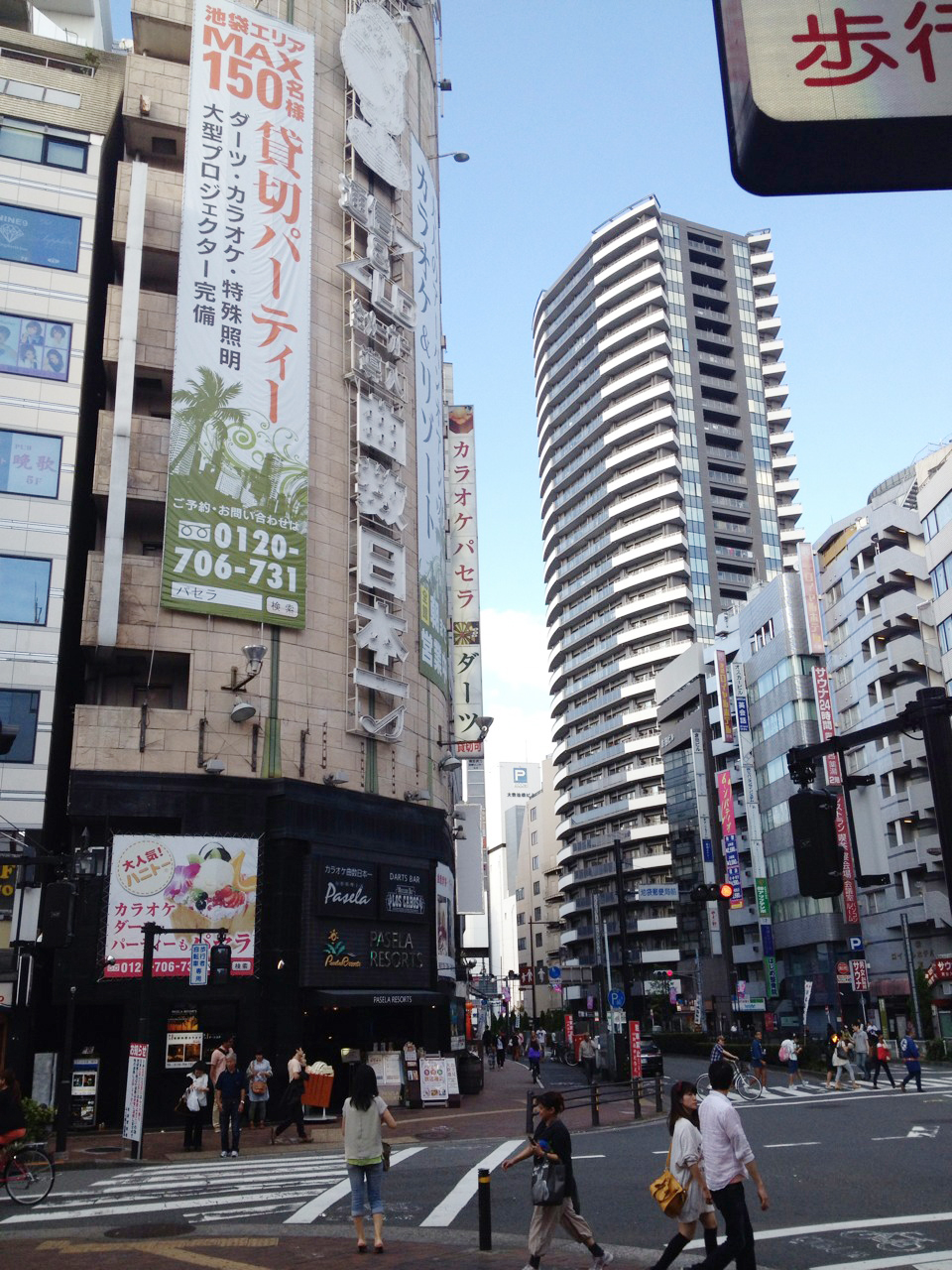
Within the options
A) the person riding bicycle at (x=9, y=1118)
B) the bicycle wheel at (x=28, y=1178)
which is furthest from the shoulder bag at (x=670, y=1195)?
the bicycle wheel at (x=28, y=1178)

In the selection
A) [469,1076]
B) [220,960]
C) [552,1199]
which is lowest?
[469,1076]

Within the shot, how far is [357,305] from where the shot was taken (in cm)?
4166

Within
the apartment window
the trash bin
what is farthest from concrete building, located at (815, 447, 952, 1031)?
the apartment window

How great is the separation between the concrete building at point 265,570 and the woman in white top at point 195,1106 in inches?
252

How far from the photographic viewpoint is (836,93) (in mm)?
3963

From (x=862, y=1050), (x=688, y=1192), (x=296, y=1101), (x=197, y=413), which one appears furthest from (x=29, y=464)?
(x=862, y=1050)

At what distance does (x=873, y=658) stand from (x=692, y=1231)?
6435cm

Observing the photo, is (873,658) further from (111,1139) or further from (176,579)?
(111,1139)

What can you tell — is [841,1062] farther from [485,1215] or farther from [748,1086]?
[485,1215]

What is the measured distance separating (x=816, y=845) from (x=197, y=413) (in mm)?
30332

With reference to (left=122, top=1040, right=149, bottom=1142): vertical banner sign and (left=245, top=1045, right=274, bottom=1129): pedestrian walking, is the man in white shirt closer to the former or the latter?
(left=122, top=1040, right=149, bottom=1142): vertical banner sign

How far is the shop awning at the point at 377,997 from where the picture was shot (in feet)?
109

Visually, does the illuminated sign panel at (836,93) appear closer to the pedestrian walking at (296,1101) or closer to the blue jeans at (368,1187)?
the blue jeans at (368,1187)

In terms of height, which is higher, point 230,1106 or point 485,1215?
point 230,1106
